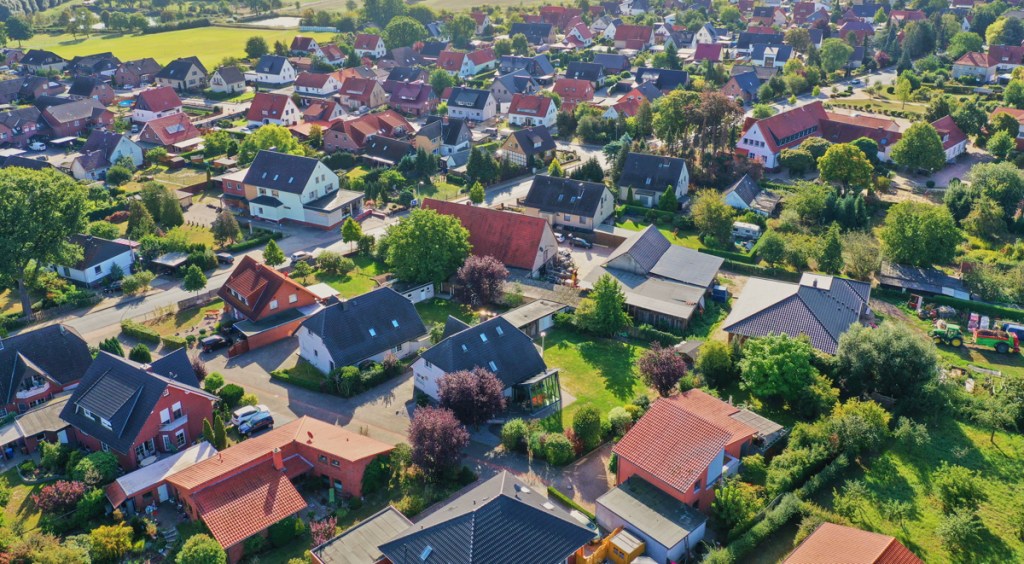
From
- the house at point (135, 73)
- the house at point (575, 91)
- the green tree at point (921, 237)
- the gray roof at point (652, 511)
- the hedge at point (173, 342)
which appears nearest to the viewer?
the gray roof at point (652, 511)

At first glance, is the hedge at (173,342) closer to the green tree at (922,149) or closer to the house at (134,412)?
the house at (134,412)

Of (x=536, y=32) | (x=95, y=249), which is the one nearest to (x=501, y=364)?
(x=95, y=249)

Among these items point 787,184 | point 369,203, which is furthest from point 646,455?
point 787,184

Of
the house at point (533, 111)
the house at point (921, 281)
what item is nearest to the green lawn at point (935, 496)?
the house at point (921, 281)

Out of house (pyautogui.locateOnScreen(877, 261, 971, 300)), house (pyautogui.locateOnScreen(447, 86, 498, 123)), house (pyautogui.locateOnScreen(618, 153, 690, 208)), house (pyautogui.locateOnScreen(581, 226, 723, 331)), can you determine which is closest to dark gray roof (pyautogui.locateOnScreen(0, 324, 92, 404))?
house (pyautogui.locateOnScreen(581, 226, 723, 331))

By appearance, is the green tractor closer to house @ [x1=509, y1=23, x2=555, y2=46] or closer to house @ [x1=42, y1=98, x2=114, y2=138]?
house @ [x1=42, y1=98, x2=114, y2=138]

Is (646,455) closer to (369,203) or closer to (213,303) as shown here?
(213,303)

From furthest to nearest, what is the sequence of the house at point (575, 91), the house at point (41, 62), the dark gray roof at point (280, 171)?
the house at point (41, 62), the house at point (575, 91), the dark gray roof at point (280, 171)
